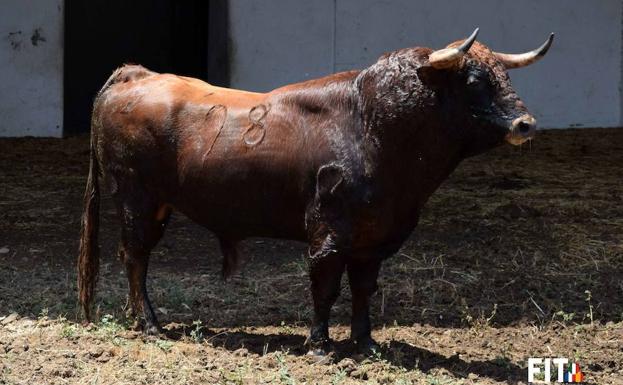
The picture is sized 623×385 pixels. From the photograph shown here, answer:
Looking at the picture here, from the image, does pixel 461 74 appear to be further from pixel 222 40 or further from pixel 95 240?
pixel 222 40

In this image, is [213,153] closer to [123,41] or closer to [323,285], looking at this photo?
[323,285]

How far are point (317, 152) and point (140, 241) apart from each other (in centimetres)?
124

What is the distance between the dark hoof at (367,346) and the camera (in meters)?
6.45

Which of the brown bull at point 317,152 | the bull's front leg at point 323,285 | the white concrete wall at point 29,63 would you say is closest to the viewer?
the brown bull at point 317,152

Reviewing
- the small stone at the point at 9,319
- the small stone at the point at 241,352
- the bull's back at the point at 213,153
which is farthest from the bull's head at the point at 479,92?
the small stone at the point at 9,319

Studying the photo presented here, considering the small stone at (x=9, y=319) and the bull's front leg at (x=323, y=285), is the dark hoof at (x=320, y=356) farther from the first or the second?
the small stone at (x=9, y=319)

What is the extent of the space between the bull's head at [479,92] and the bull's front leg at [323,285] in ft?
2.94

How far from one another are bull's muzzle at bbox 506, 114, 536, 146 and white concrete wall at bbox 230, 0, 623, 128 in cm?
599

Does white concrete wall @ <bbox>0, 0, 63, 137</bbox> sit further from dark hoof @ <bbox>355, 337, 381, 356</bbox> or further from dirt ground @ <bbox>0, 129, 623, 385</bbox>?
dark hoof @ <bbox>355, 337, 381, 356</bbox>

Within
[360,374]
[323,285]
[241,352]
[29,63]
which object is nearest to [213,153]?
[323,285]

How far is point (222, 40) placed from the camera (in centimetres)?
1178

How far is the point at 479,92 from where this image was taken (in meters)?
6.02

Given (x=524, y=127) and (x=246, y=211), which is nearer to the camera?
(x=524, y=127)

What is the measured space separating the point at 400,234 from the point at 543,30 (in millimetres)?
6323
